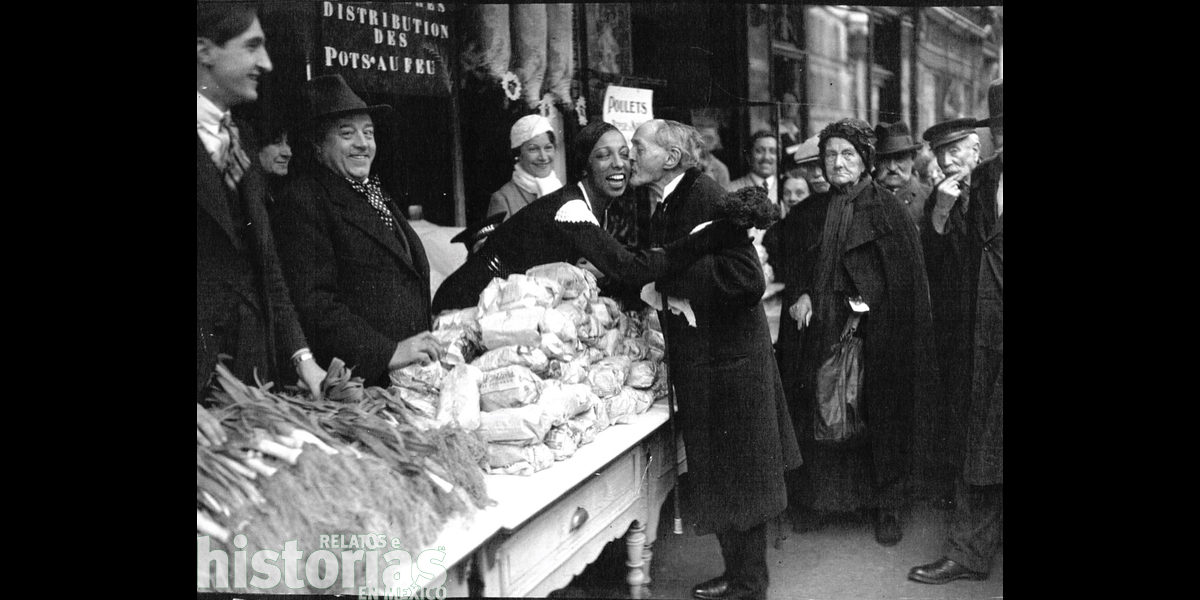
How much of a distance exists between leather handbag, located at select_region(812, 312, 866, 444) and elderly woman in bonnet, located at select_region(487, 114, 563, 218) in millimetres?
1272

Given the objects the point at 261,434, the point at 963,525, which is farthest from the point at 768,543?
the point at 261,434

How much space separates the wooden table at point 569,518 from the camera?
346cm

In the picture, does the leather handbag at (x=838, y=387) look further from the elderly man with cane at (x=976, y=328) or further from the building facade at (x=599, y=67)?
the building facade at (x=599, y=67)

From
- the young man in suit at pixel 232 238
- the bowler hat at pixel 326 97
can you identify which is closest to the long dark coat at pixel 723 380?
the bowler hat at pixel 326 97

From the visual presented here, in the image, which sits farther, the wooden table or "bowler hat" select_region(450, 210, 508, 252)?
"bowler hat" select_region(450, 210, 508, 252)

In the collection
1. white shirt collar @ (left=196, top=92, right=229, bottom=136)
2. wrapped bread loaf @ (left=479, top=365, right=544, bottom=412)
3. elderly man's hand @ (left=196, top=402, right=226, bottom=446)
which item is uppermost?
white shirt collar @ (left=196, top=92, right=229, bottom=136)

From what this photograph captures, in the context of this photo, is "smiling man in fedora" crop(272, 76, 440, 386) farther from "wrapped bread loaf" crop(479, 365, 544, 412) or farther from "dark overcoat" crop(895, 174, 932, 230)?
"dark overcoat" crop(895, 174, 932, 230)

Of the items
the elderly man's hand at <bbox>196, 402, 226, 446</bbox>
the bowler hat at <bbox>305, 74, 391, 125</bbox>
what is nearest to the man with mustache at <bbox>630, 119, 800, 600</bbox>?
the bowler hat at <bbox>305, 74, 391, 125</bbox>

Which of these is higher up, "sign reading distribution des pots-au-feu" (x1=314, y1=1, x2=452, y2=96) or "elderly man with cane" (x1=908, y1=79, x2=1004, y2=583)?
"sign reading distribution des pots-au-feu" (x1=314, y1=1, x2=452, y2=96)

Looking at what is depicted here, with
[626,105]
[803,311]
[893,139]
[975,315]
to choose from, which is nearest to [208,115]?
[626,105]

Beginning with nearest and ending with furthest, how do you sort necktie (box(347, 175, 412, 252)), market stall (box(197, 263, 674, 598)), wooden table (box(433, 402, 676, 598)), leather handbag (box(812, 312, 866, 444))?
wooden table (box(433, 402, 676, 598)) < market stall (box(197, 263, 674, 598)) < necktie (box(347, 175, 412, 252)) < leather handbag (box(812, 312, 866, 444))

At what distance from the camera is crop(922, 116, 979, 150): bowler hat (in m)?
4.04

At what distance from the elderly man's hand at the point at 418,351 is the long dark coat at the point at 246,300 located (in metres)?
0.35

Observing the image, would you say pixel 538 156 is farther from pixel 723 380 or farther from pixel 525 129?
pixel 723 380
